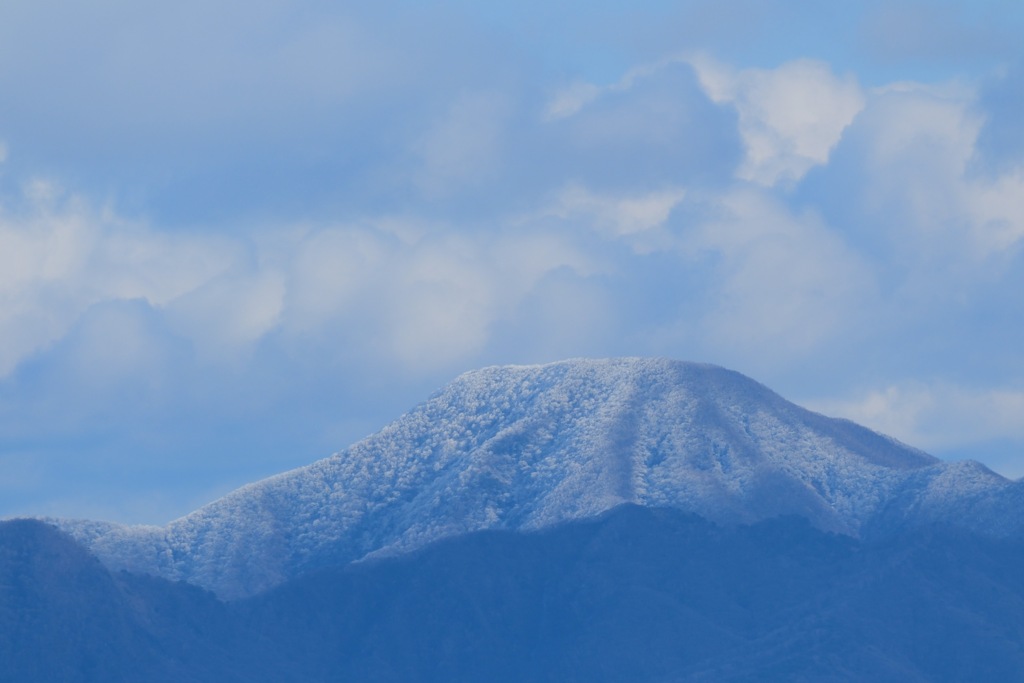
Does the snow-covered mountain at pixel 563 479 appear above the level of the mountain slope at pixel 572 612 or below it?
above

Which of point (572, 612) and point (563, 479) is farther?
point (563, 479)

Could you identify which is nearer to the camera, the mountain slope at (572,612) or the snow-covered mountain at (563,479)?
the mountain slope at (572,612)

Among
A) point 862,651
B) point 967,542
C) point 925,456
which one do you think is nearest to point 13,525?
point 862,651

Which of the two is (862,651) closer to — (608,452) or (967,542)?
(967,542)

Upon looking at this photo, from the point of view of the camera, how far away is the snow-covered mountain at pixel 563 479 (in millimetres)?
178000

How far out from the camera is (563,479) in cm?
18075

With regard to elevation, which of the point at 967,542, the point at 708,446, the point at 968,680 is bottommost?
the point at 968,680

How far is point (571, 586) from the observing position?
559 feet

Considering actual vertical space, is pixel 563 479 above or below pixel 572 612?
above

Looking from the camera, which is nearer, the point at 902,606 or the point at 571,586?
the point at 902,606

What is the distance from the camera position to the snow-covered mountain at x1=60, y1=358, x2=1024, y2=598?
7008 inches

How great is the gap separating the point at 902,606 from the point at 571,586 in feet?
90.4

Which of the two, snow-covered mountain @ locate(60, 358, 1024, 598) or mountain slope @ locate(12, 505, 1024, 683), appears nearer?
mountain slope @ locate(12, 505, 1024, 683)

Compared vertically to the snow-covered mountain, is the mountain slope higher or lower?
lower
